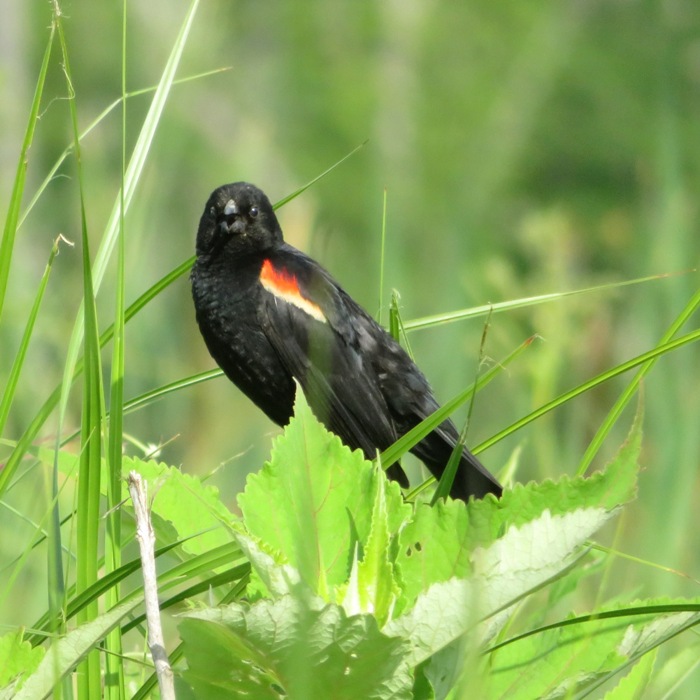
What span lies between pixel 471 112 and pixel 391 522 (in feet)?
30.7

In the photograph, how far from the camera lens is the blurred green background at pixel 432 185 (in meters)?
2.42

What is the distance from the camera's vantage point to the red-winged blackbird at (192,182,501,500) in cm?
261

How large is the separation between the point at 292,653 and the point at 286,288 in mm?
1849

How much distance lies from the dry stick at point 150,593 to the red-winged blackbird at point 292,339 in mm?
1534

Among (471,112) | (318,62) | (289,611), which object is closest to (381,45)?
(318,62)

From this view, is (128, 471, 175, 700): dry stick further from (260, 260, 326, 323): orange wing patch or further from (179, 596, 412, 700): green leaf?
(260, 260, 326, 323): orange wing patch

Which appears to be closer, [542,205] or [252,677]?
[252,677]

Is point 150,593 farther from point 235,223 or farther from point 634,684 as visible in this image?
point 235,223

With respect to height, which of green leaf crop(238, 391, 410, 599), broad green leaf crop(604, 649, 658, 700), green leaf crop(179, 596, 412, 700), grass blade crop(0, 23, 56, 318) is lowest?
broad green leaf crop(604, 649, 658, 700)

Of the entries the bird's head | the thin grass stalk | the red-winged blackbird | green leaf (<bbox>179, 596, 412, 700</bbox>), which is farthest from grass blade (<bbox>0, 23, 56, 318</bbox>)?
the bird's head

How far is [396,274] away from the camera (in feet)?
8.66

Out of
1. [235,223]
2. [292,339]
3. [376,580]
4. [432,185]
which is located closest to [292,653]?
[376,580]

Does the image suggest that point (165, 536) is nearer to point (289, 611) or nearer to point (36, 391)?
point (289, 611)

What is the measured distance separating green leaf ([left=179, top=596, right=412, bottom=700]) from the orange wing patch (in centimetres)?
169
